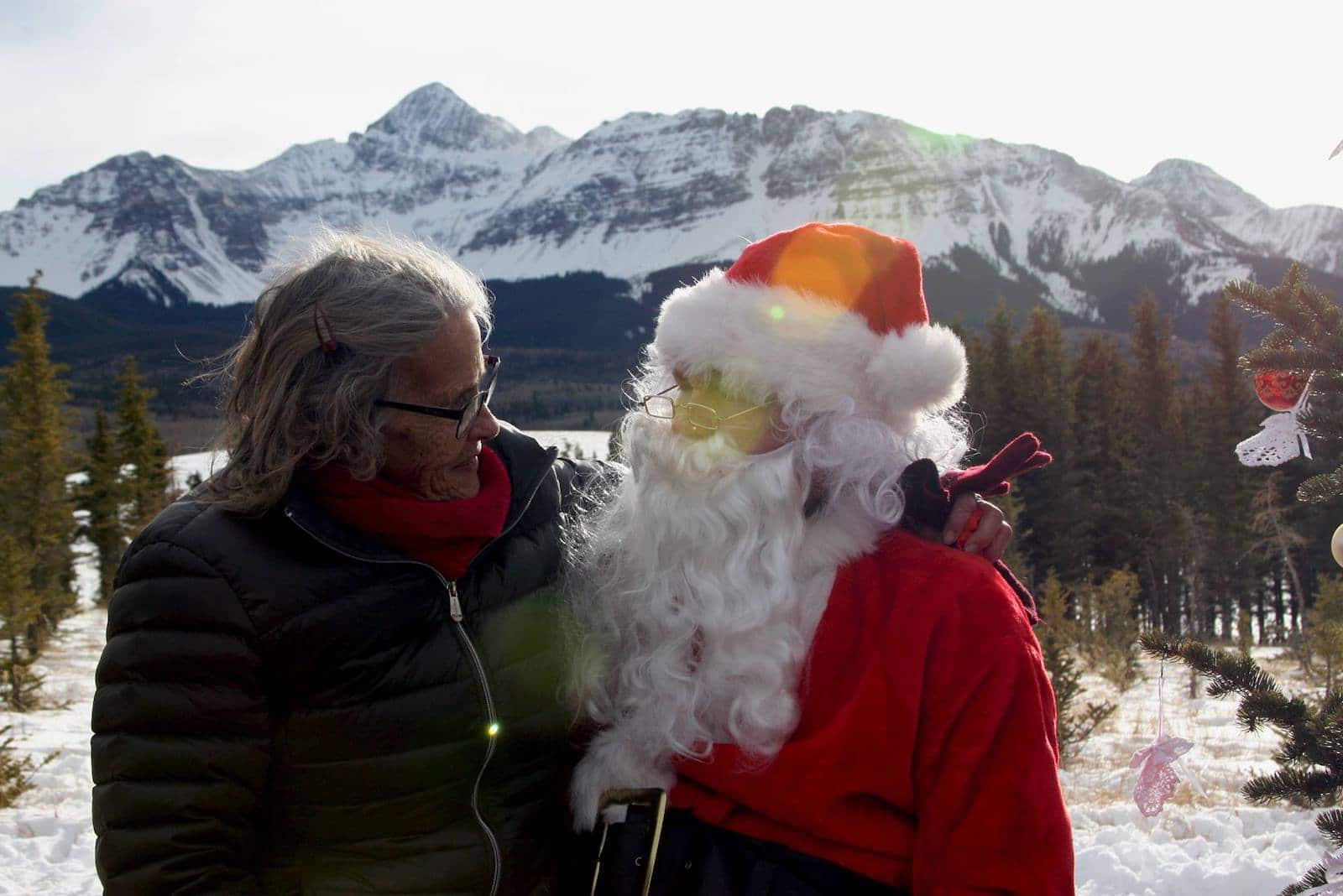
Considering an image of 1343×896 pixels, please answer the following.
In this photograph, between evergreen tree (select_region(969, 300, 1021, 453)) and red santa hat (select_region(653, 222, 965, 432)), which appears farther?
evergreen tree (select_region(969, 300, 1021, 453))

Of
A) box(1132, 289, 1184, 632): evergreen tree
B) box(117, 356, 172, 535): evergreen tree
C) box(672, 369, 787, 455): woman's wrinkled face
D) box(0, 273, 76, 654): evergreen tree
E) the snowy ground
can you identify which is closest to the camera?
box(672, 369, 787, 455): woman's wrinkled face

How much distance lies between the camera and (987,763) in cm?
158

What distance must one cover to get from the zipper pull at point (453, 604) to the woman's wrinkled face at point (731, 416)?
1.86 ft

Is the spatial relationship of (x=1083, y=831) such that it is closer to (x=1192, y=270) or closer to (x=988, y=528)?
(x=988, y=528)

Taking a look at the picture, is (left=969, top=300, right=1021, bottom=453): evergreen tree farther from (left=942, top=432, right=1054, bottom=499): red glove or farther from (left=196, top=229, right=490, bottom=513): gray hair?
(left=196, top=229, right=490, bottom=513): gray hair

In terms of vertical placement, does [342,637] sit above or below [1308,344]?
below

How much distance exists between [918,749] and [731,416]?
0.75 m

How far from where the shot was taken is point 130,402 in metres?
23.5

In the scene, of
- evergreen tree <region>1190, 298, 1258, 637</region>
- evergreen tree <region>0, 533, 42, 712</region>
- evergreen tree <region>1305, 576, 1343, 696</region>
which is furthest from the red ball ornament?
evergreen tree <region>1190, 298, 1258, 637</region>

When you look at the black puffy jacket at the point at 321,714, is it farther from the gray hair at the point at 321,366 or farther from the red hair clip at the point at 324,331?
the red hair clip at the point at 324,331

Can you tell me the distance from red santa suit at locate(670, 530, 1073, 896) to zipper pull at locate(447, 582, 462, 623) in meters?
0.54

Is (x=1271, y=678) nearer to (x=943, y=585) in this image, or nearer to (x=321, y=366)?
(x=943, y=585)

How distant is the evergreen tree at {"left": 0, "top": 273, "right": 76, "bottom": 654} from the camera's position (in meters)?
16.5

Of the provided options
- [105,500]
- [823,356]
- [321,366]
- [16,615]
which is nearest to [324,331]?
[321,366]
